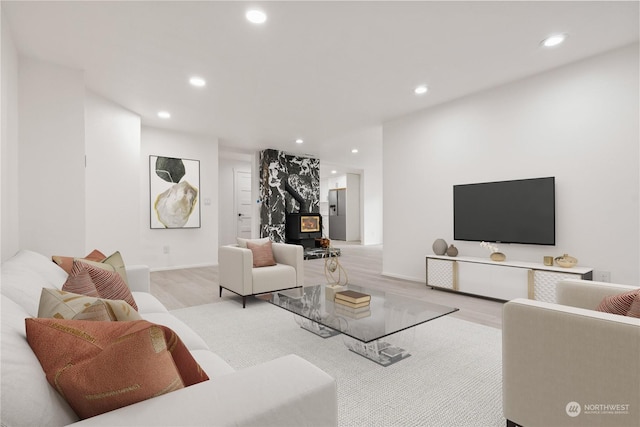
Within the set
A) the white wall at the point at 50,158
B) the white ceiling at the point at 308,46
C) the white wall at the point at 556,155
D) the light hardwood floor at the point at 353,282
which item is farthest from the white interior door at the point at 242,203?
the white wall at the point at 50,158

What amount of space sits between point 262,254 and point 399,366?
2149 millimetres

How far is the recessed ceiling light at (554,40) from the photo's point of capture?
278 cm

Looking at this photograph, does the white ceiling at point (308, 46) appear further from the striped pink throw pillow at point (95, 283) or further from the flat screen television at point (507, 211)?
the striped pink throw pillow at point (95, 283)

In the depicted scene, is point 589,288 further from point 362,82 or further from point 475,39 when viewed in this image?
point 362,82

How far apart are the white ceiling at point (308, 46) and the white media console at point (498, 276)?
85.3 inches

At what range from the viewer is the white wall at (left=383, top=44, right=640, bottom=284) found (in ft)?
9.82

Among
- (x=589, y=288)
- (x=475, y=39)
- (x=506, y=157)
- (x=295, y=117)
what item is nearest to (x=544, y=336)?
(x=589, y=288)

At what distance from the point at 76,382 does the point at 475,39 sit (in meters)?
3.48

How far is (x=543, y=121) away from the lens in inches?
138

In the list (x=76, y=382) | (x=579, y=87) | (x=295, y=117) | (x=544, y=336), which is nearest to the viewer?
(x=76, y=382)

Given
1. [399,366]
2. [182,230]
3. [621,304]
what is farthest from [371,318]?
[182,230]

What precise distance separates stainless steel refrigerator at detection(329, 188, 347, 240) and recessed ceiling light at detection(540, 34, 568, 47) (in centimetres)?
897

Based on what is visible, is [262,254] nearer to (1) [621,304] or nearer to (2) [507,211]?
(2) [507,211]

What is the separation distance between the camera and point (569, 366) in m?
1.20
